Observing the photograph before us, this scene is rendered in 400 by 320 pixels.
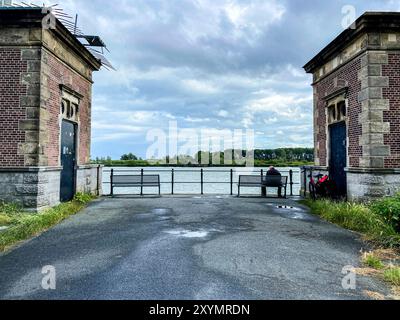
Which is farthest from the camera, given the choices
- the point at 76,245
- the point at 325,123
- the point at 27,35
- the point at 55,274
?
the point at 325,123

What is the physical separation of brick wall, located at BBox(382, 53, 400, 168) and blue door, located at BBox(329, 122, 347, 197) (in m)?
1.85

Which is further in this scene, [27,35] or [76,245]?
[27,35]

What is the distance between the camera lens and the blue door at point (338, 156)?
11.0 meters

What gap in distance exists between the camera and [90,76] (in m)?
14.0

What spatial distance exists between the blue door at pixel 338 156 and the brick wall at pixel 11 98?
10.6 metres

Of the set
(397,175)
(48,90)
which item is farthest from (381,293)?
(48,90)

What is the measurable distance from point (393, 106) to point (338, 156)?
2.83 m

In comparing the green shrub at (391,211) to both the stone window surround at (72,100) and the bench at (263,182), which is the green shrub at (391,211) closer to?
the bench at (263,182)

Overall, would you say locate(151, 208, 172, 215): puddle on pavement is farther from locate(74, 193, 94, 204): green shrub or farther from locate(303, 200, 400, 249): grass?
locate(303, 200, 400, 249): grass

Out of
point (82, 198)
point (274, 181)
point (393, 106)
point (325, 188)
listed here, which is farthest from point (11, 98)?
point (393, 106)

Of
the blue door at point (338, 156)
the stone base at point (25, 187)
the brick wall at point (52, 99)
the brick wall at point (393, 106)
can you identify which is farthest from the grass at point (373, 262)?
the brick wall at point (52, 99)

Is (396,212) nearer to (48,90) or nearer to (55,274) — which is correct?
(55,274)

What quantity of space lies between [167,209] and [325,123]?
24.5 feet

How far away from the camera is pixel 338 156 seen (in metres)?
11.6
